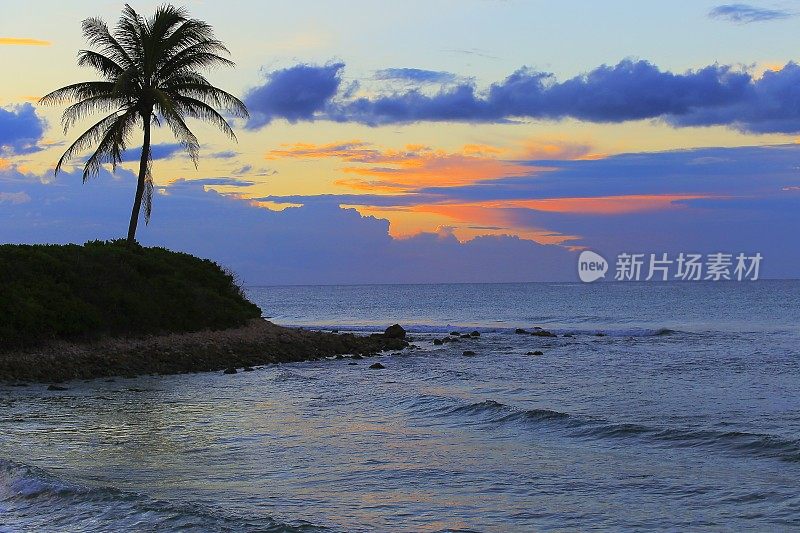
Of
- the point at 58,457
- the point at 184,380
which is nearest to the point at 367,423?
the point at 58,457

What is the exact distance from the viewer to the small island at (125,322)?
2917 centimetres

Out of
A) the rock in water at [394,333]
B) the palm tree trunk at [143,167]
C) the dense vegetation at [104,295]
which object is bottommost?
the rock in water at [394,333]

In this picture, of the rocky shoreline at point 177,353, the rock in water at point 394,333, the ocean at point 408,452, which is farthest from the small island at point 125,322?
the rock in water at point 394,333

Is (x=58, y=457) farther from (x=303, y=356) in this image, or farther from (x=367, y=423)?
(x=303, y=356)

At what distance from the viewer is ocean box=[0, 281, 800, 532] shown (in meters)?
11.0

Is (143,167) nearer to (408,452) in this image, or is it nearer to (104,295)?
(104,295)

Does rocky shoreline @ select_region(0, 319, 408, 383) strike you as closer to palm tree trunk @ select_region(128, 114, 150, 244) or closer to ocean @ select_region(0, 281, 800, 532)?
ocean @ select_region(0, 281, 800, 532)

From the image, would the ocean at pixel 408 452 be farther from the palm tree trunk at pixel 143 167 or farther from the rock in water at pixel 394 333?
the rock in water at pixel 394 333

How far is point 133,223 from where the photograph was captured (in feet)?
128

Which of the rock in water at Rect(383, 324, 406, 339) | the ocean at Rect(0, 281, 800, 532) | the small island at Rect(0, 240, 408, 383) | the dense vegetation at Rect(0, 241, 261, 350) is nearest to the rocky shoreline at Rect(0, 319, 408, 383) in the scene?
the small island at Rect(0, 240, 408, 383)

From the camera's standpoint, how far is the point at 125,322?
3353 cm

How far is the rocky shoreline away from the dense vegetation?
67 cm

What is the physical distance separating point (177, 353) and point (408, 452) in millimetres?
19186

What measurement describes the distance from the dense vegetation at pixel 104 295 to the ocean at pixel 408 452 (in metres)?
4.06
